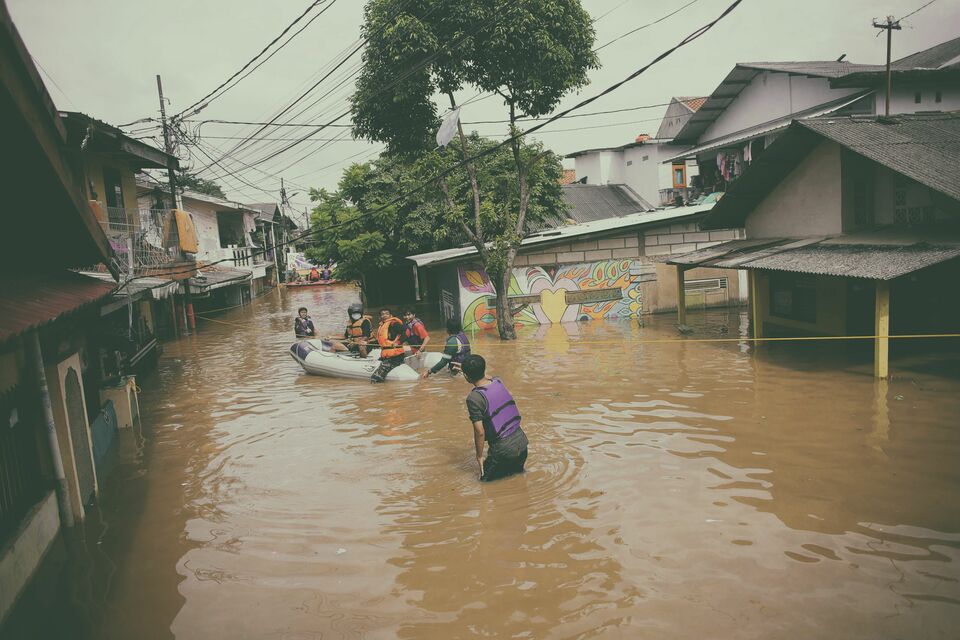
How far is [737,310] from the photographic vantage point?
2119cm

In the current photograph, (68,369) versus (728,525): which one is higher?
(68,369)

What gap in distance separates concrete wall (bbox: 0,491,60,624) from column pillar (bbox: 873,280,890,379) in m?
11.6

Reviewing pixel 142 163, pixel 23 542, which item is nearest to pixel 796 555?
pixel 23 542

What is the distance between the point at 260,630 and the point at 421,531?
76.8 inches

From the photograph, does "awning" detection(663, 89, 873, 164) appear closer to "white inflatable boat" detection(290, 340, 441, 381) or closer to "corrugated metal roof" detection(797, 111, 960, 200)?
"corrugated metal roof" detection(797, 111, 960, 200)

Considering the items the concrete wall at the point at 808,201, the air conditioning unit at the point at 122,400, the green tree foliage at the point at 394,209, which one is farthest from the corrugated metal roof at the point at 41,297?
the green tree foliage at the point at 394,209

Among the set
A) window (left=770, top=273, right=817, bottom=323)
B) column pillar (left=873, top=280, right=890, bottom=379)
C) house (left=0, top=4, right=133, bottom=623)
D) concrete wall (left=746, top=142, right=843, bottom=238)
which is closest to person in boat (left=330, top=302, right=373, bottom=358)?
house (left=0, top=4, right=133, bottom=623)

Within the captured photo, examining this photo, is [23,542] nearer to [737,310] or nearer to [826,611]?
[826,611]

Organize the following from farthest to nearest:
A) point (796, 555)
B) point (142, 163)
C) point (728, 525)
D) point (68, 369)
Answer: point (142, 163) → point (68, 369) → point (728, 525) → point (796, 555)

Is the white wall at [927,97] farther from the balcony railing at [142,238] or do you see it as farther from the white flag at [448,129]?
the balcony railing at [142,238]

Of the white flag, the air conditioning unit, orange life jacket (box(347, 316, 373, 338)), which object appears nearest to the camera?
the air conditioning unit

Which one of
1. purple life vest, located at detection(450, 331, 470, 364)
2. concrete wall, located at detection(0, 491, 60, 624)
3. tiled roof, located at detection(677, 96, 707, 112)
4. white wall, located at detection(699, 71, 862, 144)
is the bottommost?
concrete wall, located at detection(0, 491, 60, 624)

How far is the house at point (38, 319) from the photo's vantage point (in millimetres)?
4785

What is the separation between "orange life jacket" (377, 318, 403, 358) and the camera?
44.8 feet
